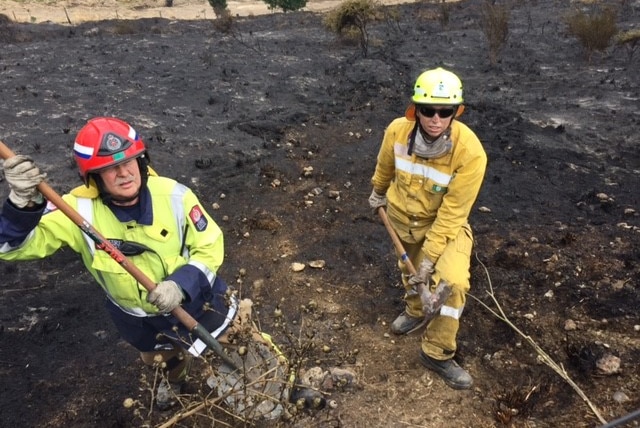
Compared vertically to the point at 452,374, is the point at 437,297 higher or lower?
higher

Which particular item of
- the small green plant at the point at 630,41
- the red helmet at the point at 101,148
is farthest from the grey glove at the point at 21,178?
the small green plant at the point at 630,41

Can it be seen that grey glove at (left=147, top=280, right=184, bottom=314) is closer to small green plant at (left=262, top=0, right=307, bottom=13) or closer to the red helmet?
the red helmet

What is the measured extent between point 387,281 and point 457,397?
146cm

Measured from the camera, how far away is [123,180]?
2295 millimetres

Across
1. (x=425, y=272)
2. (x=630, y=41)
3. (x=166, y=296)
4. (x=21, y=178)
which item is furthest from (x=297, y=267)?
(x=630, y=41)

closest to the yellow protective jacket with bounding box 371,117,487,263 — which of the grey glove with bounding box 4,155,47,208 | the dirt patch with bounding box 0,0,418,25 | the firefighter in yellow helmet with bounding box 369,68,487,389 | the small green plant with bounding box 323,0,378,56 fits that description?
the firefighter in yellow helmet with bounding box 369,68,487,389

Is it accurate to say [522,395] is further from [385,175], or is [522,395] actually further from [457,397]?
[385,175]

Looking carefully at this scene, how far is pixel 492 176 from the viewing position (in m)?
6.50

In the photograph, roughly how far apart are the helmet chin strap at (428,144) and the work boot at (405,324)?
1450mm

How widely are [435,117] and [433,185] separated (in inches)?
18.1

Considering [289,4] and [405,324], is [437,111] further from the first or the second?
[289,4]

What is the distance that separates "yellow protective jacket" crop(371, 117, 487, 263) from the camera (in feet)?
9.96

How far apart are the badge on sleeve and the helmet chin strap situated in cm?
142

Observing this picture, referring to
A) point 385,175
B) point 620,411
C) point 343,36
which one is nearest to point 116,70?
point 343,36
